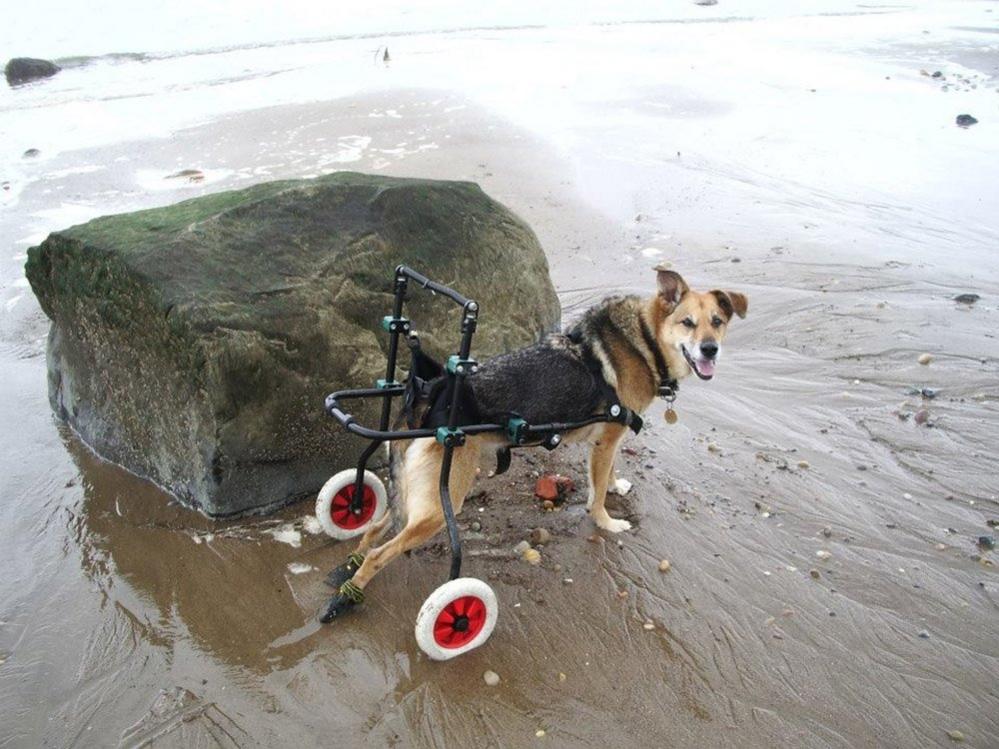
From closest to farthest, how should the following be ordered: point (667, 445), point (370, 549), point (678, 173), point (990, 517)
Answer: point (370, 549)
point (990, 517)
point (667, 445)
point (678, 173)

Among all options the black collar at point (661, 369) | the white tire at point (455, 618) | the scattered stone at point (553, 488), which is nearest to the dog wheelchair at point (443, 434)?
the white tire at point (455, 618)

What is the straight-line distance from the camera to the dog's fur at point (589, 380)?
14.0 feet

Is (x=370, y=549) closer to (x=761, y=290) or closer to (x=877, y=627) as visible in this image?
(x=877, y=627)

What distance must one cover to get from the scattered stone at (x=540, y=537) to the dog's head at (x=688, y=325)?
1377 mm

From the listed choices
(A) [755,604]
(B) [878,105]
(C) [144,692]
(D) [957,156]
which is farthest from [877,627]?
(B) [878,105]

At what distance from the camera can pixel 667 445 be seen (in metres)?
5.95

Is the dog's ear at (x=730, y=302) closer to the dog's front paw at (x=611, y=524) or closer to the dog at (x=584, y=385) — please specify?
the dog at (x=584, y=385)

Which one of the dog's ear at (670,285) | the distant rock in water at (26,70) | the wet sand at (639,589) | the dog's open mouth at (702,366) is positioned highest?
the dog's ear at (670,285)

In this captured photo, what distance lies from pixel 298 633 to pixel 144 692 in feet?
2.58

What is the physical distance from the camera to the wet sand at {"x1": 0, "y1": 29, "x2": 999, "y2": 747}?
146 inches

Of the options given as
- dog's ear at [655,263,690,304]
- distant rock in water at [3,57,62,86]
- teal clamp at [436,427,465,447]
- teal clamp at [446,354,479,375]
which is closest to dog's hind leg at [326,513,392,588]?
teal clamp at [436,427,465,447]

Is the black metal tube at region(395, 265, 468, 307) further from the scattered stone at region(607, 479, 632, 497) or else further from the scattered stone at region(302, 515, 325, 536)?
the scattered stone at region(607, 479, 632, 497)

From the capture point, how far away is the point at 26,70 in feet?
64.2

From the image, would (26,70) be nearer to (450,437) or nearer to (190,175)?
(190,175)
